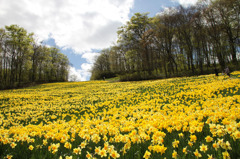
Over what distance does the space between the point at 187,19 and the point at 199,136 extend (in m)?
30.3

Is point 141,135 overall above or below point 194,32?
below

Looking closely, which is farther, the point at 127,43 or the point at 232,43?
the point at 127,43

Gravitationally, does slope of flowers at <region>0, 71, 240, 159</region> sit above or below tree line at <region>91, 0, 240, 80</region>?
below

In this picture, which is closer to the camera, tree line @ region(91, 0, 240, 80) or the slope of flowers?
the slope of flowers

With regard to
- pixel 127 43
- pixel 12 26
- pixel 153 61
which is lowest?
pixel 153 61

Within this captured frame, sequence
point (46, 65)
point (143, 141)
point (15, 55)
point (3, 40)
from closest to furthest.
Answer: point (143, 141) < point (3, 40) < point (15, 55) < point (46, 65)

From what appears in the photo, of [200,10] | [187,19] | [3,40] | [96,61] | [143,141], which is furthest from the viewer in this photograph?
[96,61]

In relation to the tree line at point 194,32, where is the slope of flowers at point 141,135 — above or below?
below

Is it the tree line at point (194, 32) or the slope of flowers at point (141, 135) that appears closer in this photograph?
the slope of flowers at point (141, 135)

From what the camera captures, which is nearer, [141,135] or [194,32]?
[141,135]

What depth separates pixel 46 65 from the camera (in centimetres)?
6034

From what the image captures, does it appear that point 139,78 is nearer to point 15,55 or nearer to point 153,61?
point 153,61

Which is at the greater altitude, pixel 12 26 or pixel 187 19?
pixel 12 26

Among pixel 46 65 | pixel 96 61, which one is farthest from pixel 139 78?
pixel 96 61
